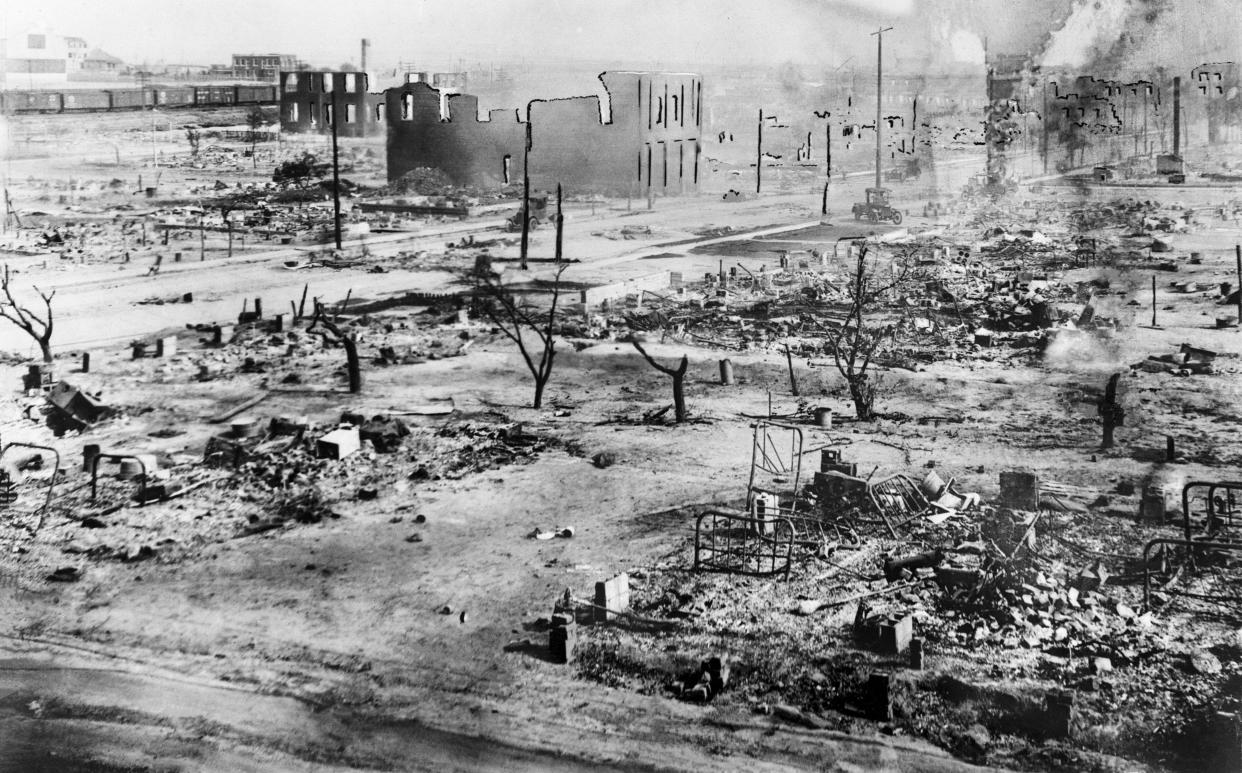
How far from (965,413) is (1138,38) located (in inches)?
1212

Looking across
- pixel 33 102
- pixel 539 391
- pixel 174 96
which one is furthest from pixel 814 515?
pixel 174 96

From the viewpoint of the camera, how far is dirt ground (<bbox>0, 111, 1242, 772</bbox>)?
29.6ft

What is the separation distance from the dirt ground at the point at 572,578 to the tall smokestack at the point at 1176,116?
97.5 feet

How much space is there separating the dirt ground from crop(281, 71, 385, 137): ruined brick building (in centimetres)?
3615

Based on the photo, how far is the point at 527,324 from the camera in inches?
898

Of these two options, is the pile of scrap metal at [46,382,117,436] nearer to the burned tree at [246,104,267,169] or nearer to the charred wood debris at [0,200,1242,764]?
the charred wood debris at [0,200,1242,764]

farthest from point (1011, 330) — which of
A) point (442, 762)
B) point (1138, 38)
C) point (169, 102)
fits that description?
point (169, 102)

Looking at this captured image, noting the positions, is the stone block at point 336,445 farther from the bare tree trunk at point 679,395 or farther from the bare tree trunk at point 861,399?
the bare tree trunk at point 861,399

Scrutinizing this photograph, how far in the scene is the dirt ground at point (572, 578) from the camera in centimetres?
903

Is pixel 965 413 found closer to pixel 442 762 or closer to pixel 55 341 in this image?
pixel 442 762

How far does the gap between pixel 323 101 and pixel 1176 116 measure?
39.3m

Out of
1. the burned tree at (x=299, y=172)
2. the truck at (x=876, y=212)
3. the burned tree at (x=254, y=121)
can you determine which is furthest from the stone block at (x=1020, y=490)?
the burned tree at (x=254, y=121)

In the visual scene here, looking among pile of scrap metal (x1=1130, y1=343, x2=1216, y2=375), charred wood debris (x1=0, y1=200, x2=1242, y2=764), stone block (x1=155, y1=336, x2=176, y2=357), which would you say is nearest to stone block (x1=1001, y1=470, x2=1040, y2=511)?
charred wood debris (x1=0, y1=200, x2=1242, y2=764)

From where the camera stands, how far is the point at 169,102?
58.4 meters
